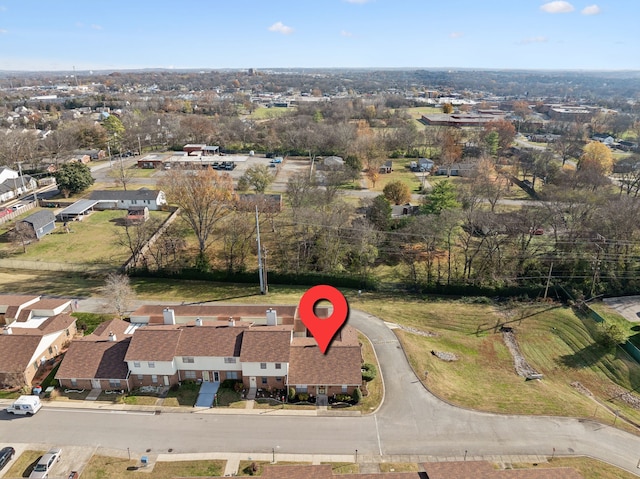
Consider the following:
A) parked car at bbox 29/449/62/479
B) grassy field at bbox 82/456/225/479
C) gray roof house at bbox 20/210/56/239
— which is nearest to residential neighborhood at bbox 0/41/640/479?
grassy field at bbox 82/456/225/479

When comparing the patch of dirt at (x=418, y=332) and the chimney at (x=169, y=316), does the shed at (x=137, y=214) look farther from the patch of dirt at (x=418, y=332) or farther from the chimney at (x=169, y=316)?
the patch of dirt at (x=418, y=332)

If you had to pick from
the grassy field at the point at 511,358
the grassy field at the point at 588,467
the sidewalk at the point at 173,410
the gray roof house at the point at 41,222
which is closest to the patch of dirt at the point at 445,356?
the grassy field at the point at 511,358

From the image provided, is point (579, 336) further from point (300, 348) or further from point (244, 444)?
point (244, 444)

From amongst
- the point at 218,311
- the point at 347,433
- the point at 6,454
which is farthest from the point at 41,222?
the point at 347,433

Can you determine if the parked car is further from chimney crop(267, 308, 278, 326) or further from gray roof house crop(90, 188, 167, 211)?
gray roof house crop(90, 188, 167, 211)

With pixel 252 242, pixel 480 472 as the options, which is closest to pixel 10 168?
pixel 252 242

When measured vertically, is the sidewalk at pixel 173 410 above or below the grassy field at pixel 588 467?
above
